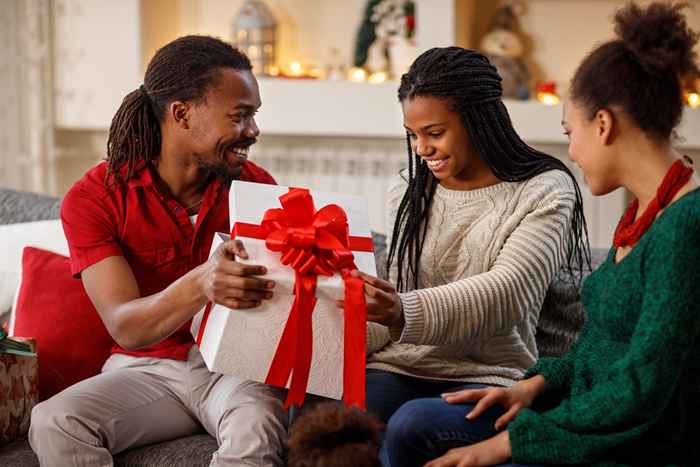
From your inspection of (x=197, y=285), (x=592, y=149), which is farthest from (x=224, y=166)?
(x=592, y=149)

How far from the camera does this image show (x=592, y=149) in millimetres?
1521

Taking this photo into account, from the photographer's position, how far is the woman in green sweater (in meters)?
1.39

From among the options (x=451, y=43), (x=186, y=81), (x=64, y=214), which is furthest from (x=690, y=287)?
(x=451, y=43)

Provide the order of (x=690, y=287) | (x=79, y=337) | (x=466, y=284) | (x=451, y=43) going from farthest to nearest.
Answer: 1. (x=451, y=43)
2. (x=79, y=337)
3. (x=466, y=284)
4. (x=690, y=287)

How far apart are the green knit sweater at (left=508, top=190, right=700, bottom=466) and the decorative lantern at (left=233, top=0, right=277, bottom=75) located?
9.24 feet

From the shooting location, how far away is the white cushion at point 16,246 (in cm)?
244

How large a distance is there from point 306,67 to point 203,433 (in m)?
2.53

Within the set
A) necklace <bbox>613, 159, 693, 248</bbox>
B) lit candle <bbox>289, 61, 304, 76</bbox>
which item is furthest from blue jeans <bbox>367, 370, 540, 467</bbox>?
lit candle <bbox>289, 61, 304, 76</bbox>

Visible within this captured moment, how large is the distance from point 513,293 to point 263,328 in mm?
455


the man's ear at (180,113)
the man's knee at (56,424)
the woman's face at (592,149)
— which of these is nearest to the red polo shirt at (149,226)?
the man's ear at (180,113)

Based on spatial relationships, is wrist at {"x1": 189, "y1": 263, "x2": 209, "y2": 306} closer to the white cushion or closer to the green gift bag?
the green gift bag

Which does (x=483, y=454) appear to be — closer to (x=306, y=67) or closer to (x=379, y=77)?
(x=379, y=77)

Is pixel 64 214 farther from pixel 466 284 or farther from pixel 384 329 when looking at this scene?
pixel 466 284

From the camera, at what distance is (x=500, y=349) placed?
194cm
